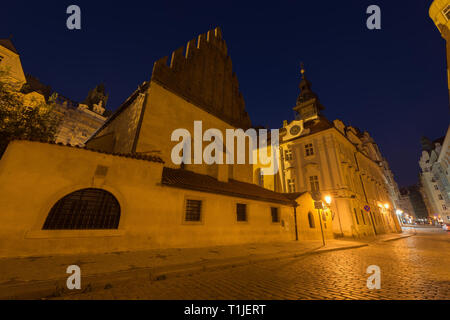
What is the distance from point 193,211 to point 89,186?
16.9 feet

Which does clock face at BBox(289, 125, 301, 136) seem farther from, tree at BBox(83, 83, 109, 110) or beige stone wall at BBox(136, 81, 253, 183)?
tree at BBox(83, 83, 109, 110)

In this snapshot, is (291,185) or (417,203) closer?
(291,185)

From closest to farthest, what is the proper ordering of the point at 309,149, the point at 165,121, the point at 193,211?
the point at 193,211
the point at 165,121
the point at 309,149

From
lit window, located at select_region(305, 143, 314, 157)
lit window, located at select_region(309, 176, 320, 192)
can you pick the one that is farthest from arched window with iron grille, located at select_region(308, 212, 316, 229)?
lit window, located at select_region(305, 143, 314, 157)

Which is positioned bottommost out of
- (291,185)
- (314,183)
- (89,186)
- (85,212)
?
(85,212)

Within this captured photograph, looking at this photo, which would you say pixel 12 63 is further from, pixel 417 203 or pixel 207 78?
pixel 417 203

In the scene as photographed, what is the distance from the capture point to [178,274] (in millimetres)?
5281

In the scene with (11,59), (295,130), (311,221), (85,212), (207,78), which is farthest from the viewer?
(295,130)

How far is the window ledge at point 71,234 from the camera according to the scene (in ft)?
20.7

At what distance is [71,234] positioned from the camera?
6859 mm

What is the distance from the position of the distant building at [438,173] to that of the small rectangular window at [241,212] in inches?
2921

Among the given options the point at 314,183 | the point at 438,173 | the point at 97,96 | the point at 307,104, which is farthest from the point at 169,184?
the point at 438,173

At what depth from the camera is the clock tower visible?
102 feet
